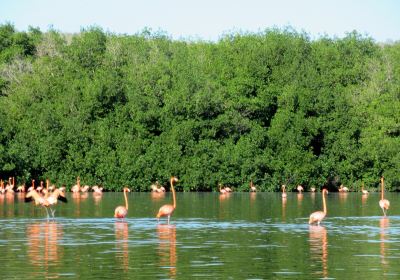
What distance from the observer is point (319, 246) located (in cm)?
3006

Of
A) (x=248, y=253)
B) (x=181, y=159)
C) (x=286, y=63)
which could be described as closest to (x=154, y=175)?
(x=181, y=159)

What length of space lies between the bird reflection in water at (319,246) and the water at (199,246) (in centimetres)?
3

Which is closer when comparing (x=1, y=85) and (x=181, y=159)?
(x=181, y=159)

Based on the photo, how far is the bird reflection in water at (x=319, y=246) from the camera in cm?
2506

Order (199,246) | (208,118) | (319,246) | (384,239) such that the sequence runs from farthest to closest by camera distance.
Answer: (208,118) → (384,239) → (319,246) → (199,246)

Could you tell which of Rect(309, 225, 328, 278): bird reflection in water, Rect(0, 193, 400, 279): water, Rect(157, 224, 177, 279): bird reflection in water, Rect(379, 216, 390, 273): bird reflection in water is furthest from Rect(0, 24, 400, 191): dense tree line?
Rect(309, 225, 328, 278): bird reflection in water

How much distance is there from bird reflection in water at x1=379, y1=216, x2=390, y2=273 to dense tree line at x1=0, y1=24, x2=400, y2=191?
41.0 metres

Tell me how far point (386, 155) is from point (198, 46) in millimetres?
25841

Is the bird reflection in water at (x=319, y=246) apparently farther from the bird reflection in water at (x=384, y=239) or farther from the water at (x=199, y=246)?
the bird reflection in water at (x=384, y=239)

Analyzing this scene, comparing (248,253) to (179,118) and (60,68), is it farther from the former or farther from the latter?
(60,68)

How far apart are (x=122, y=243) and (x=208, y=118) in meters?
57.0

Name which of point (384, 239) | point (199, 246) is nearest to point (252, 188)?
point (384, 239)

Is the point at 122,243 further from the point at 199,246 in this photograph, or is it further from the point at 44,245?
the point at 199,246

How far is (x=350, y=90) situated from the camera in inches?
3605
